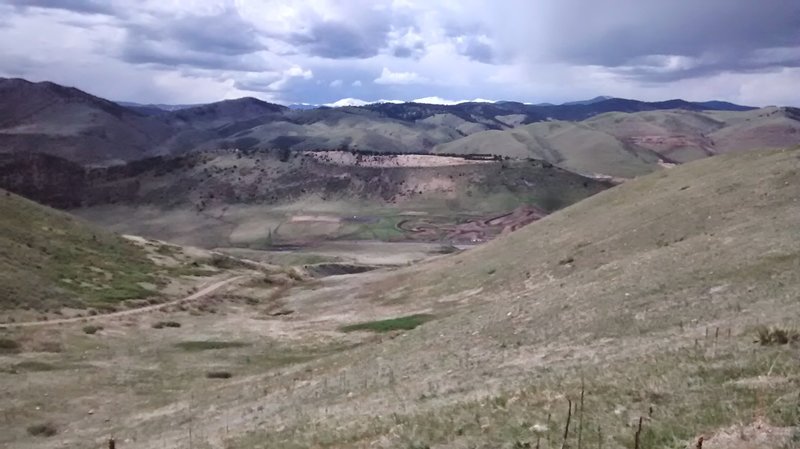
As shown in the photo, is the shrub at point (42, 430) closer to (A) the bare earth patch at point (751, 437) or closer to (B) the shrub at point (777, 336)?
(B) the shrub at point (777, 336)

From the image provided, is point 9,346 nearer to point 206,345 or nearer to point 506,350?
point 206,345

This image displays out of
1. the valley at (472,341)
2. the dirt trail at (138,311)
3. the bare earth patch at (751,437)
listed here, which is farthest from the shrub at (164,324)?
the bare earth patch at (751,437)

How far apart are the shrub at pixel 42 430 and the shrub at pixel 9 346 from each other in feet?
58.7

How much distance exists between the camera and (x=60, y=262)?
81.6m

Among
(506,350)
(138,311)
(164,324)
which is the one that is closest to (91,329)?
(164,324)

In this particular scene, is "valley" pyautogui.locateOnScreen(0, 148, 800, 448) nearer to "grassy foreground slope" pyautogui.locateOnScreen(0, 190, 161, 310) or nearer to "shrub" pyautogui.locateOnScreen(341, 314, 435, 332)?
"shrub" pyautogui.locateOnScreen(341, 314, 435, 332)

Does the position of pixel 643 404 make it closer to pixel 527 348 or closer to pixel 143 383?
pixel 527 348

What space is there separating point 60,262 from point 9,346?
35.3 metres

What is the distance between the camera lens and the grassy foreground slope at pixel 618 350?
14102mm

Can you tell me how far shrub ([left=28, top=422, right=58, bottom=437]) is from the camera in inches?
1253

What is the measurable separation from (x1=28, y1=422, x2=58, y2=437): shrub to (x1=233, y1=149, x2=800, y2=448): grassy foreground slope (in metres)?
11.6

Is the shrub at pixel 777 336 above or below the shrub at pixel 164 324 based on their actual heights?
above

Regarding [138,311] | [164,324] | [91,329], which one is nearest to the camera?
[91,329]

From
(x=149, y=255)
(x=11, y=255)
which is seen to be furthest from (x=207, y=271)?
(x=11, y=255)
